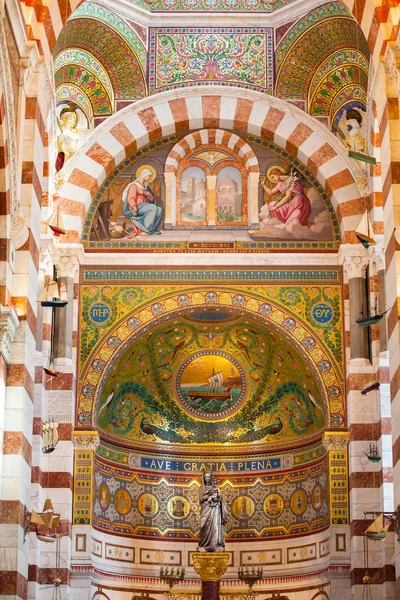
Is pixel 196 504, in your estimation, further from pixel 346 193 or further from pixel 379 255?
pixel 346 193

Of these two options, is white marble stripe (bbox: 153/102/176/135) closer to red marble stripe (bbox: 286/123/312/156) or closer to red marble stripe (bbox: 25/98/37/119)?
red marble stripe (bbox: 286/123/312/156)

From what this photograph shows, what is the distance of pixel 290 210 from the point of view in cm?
2162

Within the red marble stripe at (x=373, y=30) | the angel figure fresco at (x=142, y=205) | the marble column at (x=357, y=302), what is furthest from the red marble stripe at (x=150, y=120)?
the red marble stripe at (x=373, y=30)

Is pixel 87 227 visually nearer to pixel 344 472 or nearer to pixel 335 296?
pixel 335 296

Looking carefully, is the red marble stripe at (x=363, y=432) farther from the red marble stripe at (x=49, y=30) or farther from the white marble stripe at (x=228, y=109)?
the red marble stripe at (x=49, y=30)

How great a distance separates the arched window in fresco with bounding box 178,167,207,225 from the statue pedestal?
18.1 feet

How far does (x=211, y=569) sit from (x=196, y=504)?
7.03 ft

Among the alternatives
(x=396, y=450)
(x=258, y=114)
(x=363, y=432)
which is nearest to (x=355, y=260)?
(x=363, y=432)

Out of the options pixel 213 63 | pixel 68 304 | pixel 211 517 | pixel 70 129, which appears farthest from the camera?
pixel 213 63

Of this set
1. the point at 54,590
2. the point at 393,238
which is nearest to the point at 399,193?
the point at 393,238

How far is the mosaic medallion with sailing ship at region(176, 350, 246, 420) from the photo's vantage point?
22.5 metres

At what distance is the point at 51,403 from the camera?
20.3m

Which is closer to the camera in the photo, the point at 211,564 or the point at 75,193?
the point at 211,564

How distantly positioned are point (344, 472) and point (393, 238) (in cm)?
569
